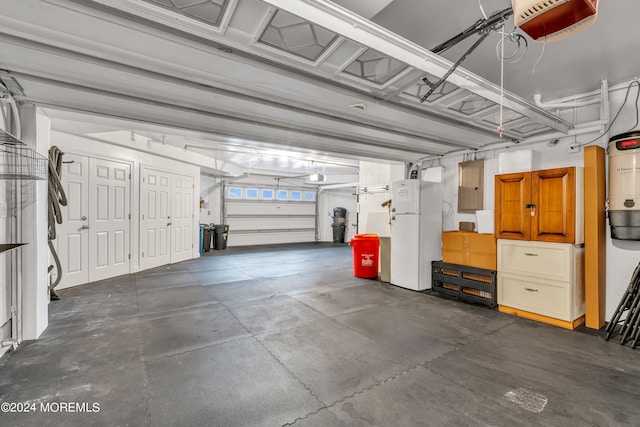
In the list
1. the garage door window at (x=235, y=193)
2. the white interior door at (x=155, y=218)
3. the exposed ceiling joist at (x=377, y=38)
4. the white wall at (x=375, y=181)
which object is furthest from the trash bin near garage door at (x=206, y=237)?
the exposed ceiling joist at (x=377, y=38)

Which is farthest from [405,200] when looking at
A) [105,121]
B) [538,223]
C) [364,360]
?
[105,121]

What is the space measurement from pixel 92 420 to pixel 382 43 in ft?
10.2

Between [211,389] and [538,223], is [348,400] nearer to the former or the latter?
[211,389]

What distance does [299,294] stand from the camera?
15.0 feet

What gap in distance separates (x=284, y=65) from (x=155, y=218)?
5.63 meters

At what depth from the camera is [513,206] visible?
3.77 metres

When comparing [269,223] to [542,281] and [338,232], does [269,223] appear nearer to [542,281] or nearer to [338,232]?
[338,232]

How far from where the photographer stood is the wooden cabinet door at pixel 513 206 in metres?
3.64

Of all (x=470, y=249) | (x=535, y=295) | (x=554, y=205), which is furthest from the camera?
(x=470, y=249)

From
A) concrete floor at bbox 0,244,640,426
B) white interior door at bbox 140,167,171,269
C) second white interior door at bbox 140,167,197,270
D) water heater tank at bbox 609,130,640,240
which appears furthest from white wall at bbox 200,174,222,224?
water heater tank at bbox 609,130,640,240

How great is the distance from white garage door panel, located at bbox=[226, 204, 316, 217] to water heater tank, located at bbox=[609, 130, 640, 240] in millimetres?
10224

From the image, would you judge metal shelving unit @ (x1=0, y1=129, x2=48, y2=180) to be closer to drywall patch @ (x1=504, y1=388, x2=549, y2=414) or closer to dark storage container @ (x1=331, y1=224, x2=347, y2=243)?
drywall patch @ (x1=504, y1=388, x2=549, y2=414)

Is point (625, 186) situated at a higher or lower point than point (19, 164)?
lower

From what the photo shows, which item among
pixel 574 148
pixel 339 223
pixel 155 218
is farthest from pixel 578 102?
pixel 339 223
